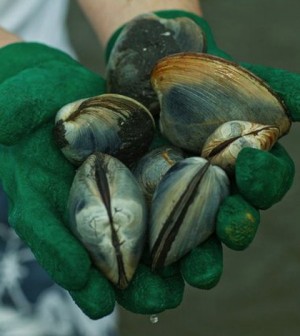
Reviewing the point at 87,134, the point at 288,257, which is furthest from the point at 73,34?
the point at 87,134

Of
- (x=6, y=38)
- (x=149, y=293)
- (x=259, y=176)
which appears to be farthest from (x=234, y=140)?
(x=6, y=38)

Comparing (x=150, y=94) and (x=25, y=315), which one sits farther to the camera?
(x=25, y=315)

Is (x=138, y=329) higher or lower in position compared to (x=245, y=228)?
lower

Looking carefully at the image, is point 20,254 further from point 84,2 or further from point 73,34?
point 73,34

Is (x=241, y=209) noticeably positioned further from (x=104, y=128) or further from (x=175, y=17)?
(x=175, y=17)

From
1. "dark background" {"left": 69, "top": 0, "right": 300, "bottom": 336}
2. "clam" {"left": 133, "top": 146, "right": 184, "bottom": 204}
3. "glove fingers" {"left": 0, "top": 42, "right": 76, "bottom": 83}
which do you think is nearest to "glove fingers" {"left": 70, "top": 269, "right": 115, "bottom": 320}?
"clam" {"left": 133, "top": 146, "right": 184, "bottom": 204}

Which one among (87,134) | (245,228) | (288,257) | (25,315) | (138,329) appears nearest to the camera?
(245,228)
